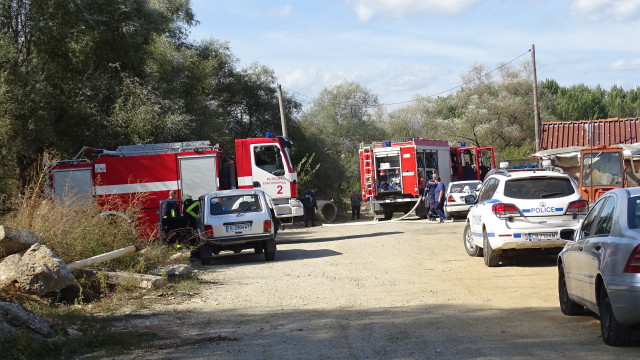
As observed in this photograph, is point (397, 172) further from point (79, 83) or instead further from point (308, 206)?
point (79, 83)

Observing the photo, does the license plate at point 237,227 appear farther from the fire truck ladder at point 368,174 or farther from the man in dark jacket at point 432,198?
the fire truck ladder at point 368,174

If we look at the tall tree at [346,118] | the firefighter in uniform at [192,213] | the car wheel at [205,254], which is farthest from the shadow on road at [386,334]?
the tall tree at [346,118]

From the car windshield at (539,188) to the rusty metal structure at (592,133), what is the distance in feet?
69.4

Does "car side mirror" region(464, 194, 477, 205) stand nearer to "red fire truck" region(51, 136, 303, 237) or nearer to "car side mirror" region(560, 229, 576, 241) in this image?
"car side mirror" region(560, 229, 576, 241)

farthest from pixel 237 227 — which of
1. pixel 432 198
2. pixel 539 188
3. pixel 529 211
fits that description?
pixel 432 198

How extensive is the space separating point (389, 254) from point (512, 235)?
4.53 metres

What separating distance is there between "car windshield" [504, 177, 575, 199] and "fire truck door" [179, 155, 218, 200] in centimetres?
1017

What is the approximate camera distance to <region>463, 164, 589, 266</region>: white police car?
44.4 feet

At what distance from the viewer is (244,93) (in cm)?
4275

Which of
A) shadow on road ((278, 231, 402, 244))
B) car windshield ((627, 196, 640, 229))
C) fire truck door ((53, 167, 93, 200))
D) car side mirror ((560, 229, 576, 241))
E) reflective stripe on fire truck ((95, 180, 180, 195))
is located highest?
fire truck door ((53, 167, 93, 200))

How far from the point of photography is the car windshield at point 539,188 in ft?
45.1

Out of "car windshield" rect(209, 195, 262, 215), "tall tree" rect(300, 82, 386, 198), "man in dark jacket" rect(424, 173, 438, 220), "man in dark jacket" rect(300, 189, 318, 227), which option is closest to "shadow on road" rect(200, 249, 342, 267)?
"car windshield" rect(209, 195, 262, 215)

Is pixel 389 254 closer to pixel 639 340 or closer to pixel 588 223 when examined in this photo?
pixel 588 223

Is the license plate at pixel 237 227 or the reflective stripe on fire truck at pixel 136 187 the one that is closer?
the license plate at pixel 237 227
